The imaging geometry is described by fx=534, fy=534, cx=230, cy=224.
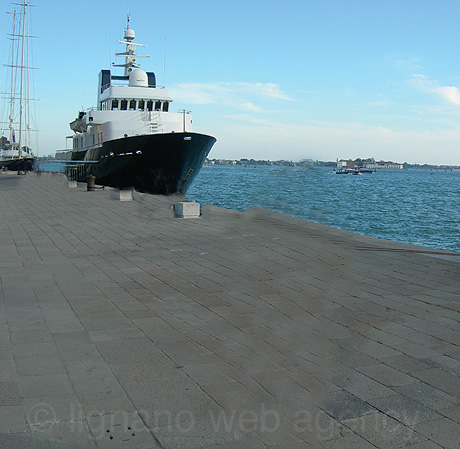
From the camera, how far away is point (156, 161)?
80.0 feet

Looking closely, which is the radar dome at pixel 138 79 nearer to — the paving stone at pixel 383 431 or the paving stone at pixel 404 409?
the paving stone at pixel 404 409

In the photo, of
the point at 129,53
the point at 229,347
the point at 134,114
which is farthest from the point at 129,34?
the point at 229,347

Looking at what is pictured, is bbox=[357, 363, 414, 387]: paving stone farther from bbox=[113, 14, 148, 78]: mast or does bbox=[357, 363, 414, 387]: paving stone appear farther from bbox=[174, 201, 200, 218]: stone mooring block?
bbox=[113, 14, 148, 78]: mast

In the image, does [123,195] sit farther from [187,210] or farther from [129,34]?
[129,34]

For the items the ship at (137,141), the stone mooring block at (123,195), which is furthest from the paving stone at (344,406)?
the ship at (137,141)

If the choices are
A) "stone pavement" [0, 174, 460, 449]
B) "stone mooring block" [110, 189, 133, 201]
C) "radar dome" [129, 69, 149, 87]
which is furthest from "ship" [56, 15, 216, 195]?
"stone pavement" [0, 174, 460, 449]

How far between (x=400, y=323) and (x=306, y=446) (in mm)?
2591

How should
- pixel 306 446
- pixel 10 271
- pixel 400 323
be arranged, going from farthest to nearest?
pixel 10 271 → pixel 400 323 → pixel 306 446

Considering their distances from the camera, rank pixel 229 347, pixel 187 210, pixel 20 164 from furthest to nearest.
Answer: pixel 20 164
pixel 187 210
pixel 229 347

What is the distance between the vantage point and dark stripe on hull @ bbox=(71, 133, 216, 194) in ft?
79.0

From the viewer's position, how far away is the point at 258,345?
15.2 feet

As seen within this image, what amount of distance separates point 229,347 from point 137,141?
2053 cm

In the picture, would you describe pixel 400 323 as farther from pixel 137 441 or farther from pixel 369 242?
pixel 369 242

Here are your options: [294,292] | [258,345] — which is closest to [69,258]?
[294,292]
